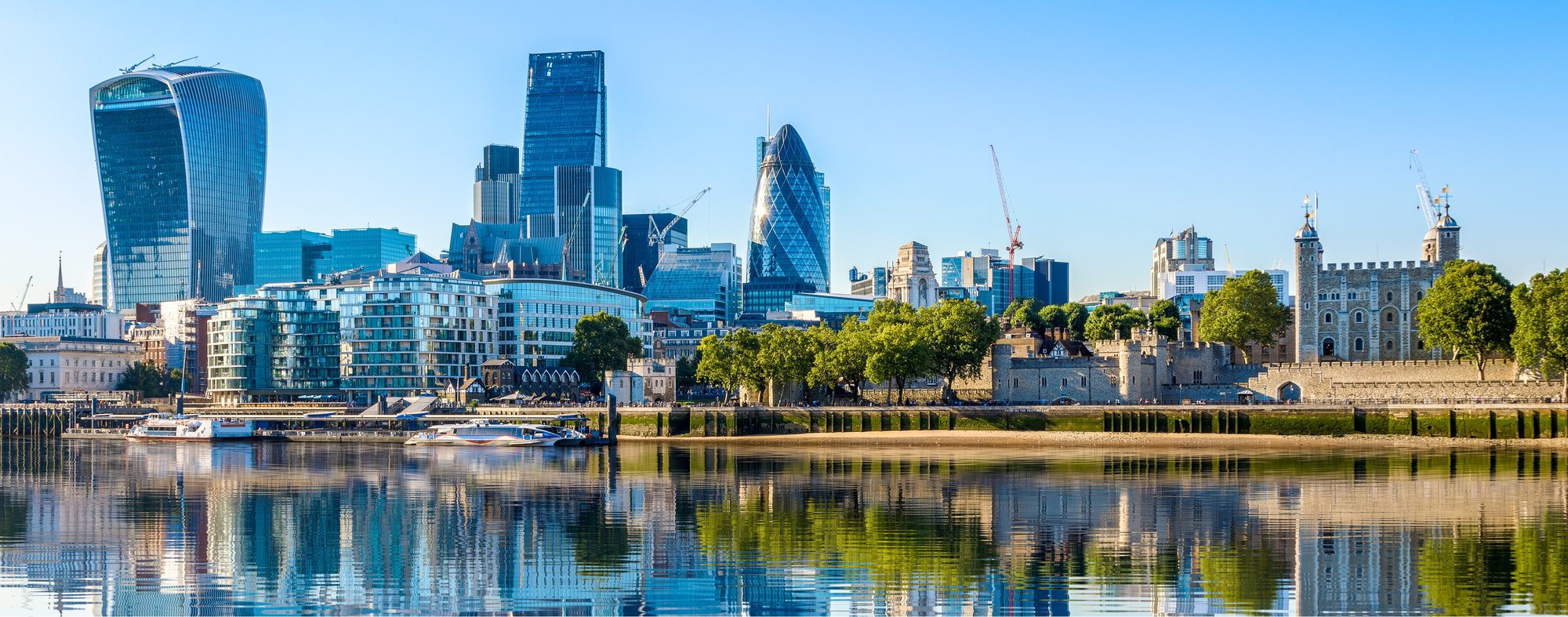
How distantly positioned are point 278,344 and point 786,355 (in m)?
64.0

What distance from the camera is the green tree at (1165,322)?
134 meters

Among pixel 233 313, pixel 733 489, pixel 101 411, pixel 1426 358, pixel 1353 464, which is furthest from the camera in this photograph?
pixel 233 313

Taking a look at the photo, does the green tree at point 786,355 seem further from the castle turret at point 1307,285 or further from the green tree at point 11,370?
the green tree at point 11,370

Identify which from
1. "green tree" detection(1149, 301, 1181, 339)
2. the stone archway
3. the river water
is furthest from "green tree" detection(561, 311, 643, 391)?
the river water

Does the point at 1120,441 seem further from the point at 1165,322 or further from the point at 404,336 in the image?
the point at 404,336

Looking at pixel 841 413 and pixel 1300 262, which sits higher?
pixel 1300 262

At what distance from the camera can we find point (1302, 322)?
10538cm

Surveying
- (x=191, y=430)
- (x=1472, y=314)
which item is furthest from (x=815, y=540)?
(x=191, y=430)

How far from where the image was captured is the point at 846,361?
102 metres

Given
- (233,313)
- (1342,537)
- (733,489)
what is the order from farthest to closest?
(233,313), (733,489), (1342,537)

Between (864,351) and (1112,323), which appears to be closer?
(864,351)

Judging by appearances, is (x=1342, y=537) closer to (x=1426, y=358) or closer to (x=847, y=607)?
(x=847, y=607)

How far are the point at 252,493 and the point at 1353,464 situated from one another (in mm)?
→ 42123

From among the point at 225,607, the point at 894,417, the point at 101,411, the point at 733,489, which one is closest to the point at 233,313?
the point at 101,411
